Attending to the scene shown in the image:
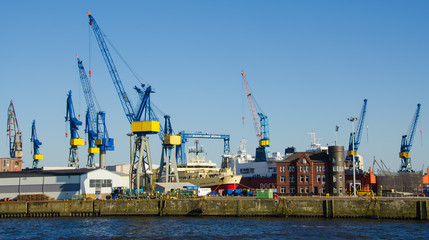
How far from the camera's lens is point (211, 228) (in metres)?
62.2

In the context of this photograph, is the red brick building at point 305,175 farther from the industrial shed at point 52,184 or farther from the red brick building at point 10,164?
the red brick building at point 10,164

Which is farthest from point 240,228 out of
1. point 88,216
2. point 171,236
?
point 88,216

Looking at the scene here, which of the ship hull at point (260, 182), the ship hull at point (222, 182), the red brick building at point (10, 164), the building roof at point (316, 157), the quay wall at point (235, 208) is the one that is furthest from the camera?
the red brick building at point (10, 164)

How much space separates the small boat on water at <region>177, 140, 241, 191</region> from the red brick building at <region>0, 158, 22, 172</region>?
244 feet

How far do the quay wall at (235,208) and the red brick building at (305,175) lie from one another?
3044cm

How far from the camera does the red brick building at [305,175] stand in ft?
350

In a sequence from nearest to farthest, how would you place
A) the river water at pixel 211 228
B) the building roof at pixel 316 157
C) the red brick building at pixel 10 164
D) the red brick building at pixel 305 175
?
1. the river water at pixel 211 228
2. the red brick building at pixel 305 175
3. the building roof at pixel 316 157
4. the red brick building at pixel 10 164

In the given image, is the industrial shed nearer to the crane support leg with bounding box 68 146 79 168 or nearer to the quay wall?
the quay wall

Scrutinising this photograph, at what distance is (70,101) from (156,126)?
6970 cm

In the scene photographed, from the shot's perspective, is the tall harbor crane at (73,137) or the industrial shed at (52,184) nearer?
the industrial shed at (52,184)

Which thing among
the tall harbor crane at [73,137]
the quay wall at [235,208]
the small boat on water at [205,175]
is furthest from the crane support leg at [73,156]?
the quay wall at [235,208]

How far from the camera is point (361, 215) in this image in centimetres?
7138

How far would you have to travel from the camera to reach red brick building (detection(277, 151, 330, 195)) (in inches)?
4203

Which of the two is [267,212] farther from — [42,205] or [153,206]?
[42,205]
